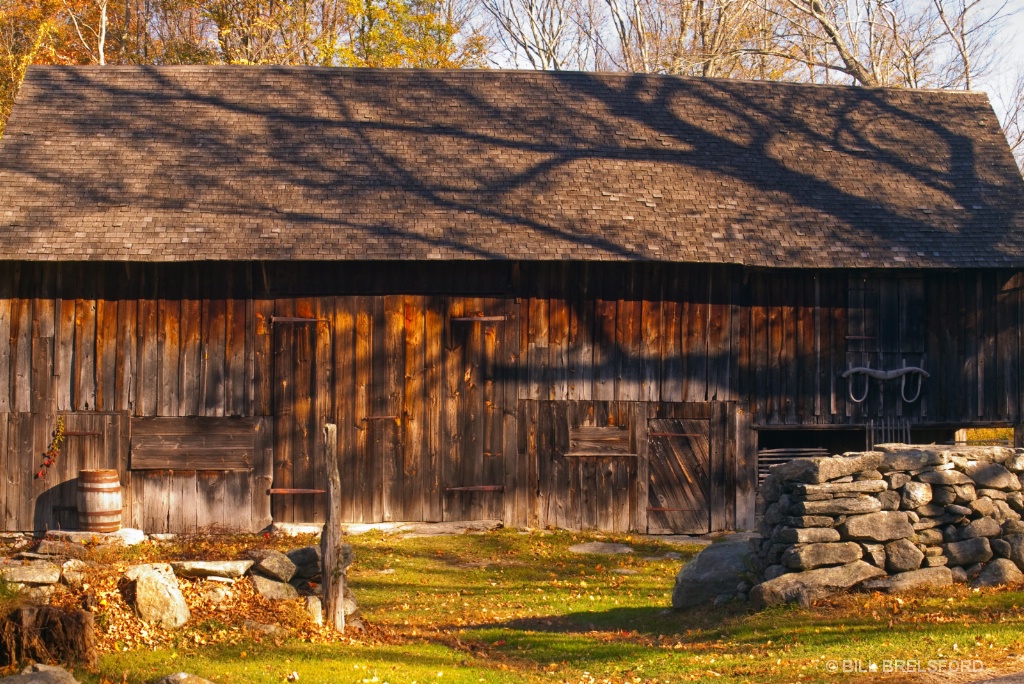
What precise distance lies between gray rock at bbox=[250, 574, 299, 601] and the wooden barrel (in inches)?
264

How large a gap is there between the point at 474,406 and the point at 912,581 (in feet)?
27.8

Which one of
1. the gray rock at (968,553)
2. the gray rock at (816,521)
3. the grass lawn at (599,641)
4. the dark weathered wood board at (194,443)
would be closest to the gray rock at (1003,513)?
the gray rock at (968,553)

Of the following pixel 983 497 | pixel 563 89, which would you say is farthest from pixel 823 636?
pixel 563 89

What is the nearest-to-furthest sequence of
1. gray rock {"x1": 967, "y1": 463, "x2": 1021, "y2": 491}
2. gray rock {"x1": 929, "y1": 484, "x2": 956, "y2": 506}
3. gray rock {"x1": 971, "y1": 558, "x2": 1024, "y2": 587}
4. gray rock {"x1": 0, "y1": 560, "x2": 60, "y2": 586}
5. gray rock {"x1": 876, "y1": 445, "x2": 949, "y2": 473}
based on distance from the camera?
gray rock {"x1": 0, "y1": 560, "x2": 60, "y2": 586} < gray rock {"x1": 971, "y1": 558, "x2": 1024, "y2": 587} < gray rock {"x1": 929, "y1": 484, "x2": 956, "y2": 506} < gray rock {"x1": 876, "y1": 445, "x2": 949, "y2": 473} < gray rock {"x1": 967, "y1": 463, "x2": 1021, "y2": 491}

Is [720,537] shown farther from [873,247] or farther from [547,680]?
[547,680]

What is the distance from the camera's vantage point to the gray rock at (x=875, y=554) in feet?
37.5

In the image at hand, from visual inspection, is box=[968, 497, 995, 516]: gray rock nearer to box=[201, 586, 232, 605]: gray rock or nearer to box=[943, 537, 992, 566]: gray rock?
box=[943, 537, 992, 566]: gray rock

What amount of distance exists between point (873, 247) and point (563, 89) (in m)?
7.13

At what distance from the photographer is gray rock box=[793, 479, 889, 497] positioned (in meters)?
11.5

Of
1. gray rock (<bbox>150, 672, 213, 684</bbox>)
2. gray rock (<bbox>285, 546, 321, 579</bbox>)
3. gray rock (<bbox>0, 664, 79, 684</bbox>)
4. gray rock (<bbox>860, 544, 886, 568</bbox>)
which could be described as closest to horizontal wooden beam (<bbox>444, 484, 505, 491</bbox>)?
gray rock (<bbox>285, 546, 321, 579</bbox>)

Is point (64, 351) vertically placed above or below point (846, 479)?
above

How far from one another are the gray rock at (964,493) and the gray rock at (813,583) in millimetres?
1204

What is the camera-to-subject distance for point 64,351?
1772cm

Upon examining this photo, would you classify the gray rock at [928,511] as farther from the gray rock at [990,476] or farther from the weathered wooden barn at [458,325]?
the weathered wooden barn at [458,325]
